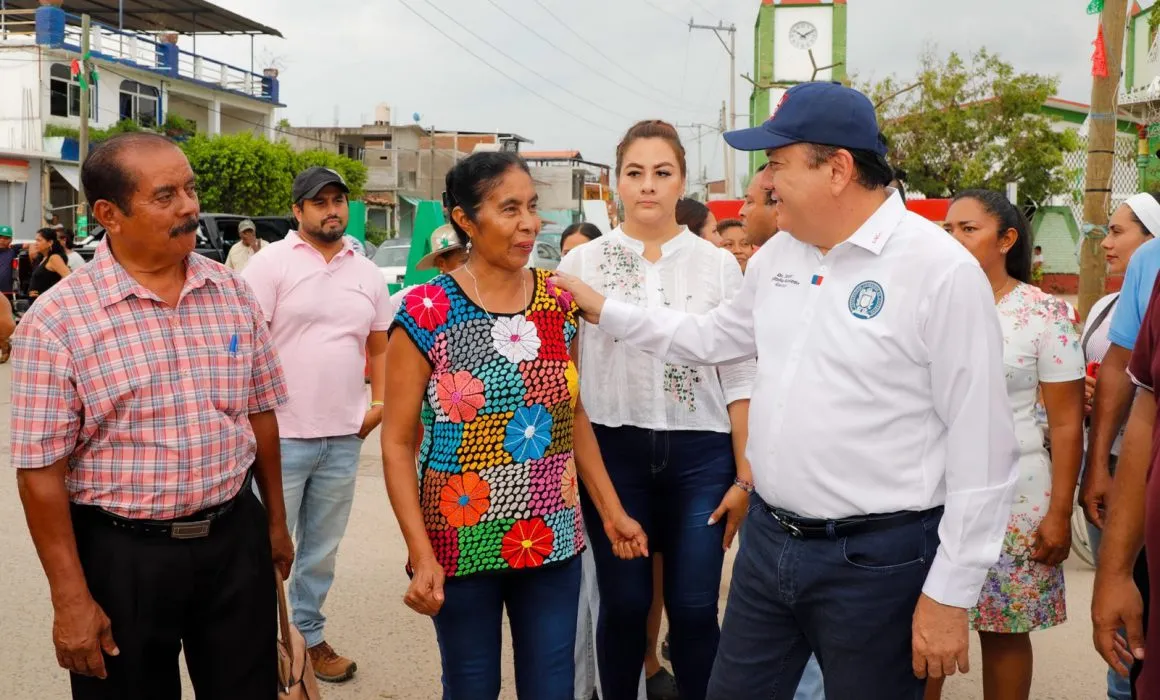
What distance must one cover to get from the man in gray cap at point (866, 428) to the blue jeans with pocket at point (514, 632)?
554mm

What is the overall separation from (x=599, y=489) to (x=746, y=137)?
47.1 inches

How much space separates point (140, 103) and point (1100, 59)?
37.9 meters

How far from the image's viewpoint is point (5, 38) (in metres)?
34.7

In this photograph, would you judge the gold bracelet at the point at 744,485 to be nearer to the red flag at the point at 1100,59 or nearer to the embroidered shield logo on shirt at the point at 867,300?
the embroidered shield logo on shirt at the point at 867,300

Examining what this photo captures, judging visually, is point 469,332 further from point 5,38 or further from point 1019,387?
point 5,38

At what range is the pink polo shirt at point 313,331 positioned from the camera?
175 inches

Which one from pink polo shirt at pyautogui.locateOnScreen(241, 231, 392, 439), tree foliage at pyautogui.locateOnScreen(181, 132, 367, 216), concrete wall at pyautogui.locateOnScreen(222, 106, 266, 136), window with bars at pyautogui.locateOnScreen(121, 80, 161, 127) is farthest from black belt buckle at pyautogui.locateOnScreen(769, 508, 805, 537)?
concrete wall at pyautogui.locateOnScreen(222, 106, 266, 136)

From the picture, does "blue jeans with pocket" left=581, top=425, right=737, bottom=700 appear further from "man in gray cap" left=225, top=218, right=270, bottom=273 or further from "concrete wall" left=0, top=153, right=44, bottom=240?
"concrete wall" left=0, top=153, right=44, bottom=240

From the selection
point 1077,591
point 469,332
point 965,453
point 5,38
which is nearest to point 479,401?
point 469,332

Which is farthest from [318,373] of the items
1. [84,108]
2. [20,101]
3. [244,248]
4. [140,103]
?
[140,103]

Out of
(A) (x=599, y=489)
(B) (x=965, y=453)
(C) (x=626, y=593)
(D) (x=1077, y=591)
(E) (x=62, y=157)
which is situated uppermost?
(E) (x=62, y=157)

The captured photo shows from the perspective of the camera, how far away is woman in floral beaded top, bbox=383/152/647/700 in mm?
2896

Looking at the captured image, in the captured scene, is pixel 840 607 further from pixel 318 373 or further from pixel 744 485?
pixel 318 373

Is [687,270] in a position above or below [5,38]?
below
